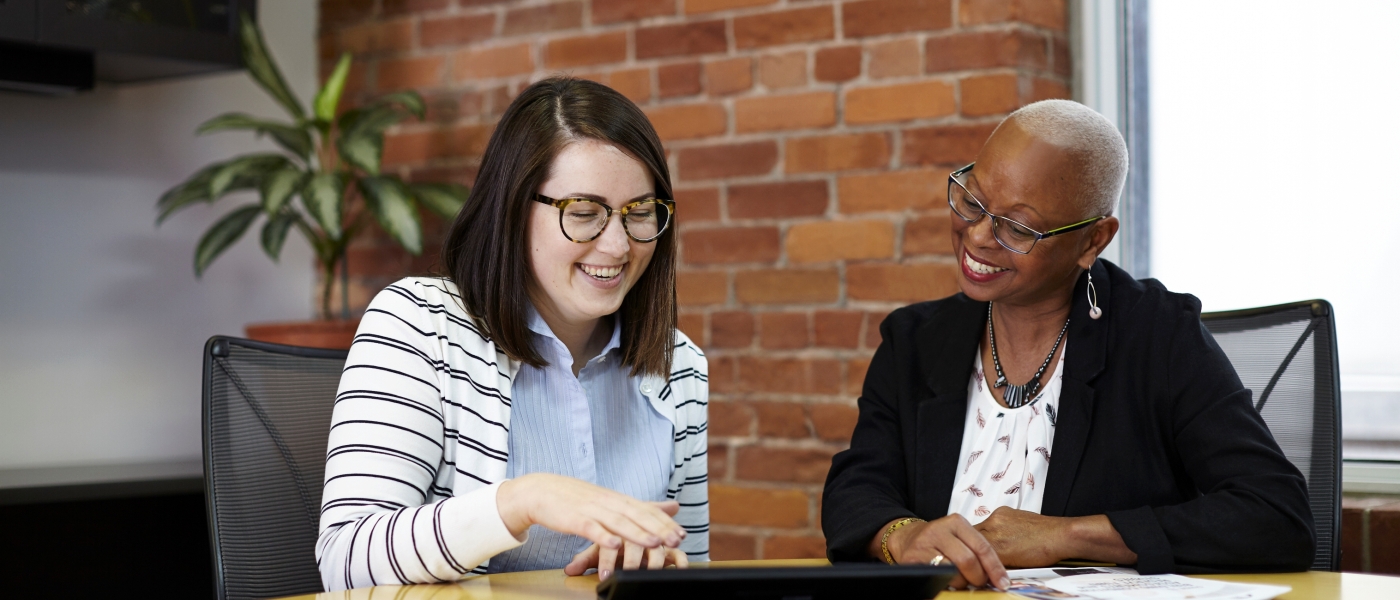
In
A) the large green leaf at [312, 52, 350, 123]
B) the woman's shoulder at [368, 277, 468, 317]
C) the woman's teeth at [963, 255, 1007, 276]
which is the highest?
the large green leaf at [312, 52, 350, 123]

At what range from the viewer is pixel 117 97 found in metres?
2.95


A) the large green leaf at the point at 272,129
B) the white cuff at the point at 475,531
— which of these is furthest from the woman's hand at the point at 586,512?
the large green leaf at the point at 272,129

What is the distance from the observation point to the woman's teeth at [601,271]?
65.6 inches

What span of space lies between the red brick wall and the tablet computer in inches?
57.9

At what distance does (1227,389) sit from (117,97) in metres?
2.61

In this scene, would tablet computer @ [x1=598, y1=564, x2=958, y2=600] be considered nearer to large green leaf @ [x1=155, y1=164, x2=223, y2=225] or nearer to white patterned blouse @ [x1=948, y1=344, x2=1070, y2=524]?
white patterned blouse @ [x1=948, y1=344, x2=1070, y2=524]

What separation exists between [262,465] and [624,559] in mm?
544

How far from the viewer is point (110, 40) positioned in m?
2.54

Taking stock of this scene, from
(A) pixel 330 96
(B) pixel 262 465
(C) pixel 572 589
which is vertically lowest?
(C) pixel 572 589

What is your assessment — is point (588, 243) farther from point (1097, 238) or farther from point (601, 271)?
point (1097, 238)

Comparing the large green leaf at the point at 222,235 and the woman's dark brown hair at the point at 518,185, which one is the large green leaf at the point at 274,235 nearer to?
the large green leaf at the point at 222,235

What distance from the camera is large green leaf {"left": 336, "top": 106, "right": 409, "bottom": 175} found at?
111 inches

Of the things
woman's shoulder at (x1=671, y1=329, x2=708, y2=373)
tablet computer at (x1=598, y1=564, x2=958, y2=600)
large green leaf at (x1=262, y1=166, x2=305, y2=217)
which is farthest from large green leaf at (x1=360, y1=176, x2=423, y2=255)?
tablet computer at (x1=598, y1=564, x2=958, y2=600)

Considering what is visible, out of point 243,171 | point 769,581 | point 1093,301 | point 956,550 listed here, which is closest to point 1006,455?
point 1093,301
